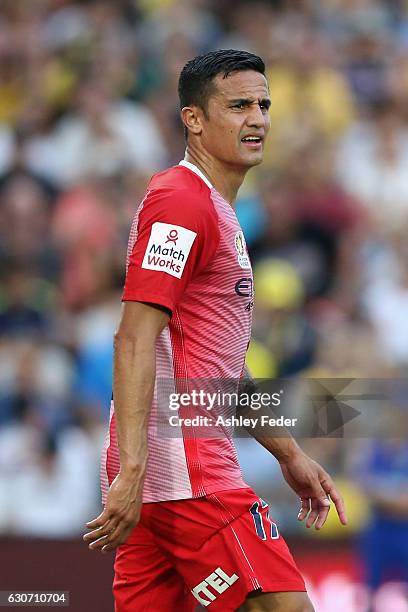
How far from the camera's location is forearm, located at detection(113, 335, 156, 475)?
10.5ft

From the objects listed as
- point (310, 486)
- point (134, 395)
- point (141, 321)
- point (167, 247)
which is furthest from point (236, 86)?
point (310, 486)

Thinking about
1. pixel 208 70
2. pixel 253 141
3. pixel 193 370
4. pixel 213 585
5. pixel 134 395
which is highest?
pixel 208 70

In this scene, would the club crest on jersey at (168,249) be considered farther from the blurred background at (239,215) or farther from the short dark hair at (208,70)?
the blurred background at (239,215)

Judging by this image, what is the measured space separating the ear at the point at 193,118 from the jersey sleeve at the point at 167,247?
0.40 m

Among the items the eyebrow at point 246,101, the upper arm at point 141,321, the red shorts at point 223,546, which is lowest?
the red shorts at point 223,546

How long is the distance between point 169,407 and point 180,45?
21.5ft

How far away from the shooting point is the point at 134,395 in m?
3.20

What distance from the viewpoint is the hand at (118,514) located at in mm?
3137

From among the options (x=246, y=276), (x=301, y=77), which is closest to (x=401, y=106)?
(x=301, y=77)

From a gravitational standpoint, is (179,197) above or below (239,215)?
below

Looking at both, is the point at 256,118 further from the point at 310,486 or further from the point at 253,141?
the point at 310,486

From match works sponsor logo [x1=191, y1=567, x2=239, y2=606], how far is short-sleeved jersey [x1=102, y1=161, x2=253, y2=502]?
0.25 m

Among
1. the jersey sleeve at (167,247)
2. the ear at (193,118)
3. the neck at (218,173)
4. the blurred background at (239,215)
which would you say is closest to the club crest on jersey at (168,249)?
the jersey sleeve at (167,247)

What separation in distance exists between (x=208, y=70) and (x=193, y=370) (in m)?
0.98
